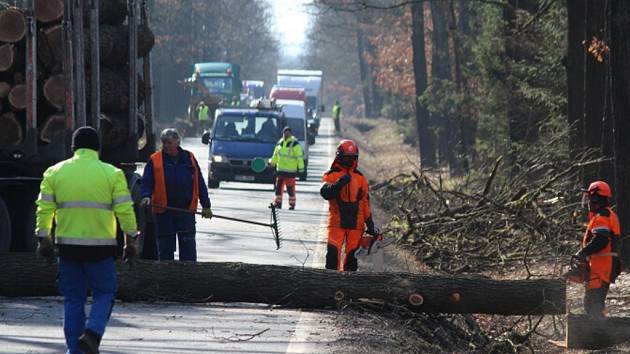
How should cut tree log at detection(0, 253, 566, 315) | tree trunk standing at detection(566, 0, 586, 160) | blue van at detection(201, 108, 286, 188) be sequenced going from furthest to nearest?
blue van at detection(201, 108, 286, 188)
tree trunk standing at detection(566, 0, 586, 160)
cut tree log at detection(0, 253, 566, 315)

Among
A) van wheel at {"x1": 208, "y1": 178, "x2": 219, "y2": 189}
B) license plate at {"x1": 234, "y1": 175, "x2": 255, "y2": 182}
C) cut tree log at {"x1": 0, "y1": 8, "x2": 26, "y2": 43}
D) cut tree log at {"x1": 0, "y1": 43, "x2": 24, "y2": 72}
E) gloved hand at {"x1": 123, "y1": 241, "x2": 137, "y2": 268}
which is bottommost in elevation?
van wheel at {"x1": 208, "y1": 178, "x2": 219, "y2": 189}

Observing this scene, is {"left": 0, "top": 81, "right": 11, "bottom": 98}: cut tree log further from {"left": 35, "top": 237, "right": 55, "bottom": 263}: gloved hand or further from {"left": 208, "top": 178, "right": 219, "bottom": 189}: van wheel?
{"left": 208, "top": 178, "right": 219, "bottom": 189}: van wheel

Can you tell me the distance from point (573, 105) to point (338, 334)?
13675 millimetres

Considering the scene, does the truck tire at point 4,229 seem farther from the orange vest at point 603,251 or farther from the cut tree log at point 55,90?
the orange vest at point 603,251

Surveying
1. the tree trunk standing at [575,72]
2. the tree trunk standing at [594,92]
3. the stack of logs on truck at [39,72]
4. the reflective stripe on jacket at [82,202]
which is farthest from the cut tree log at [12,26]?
the tree trunk standing at [575,72]

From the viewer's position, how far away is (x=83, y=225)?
371 inches

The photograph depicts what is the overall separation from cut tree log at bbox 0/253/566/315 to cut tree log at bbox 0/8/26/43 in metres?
2.84

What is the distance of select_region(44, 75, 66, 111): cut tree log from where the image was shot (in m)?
14.8

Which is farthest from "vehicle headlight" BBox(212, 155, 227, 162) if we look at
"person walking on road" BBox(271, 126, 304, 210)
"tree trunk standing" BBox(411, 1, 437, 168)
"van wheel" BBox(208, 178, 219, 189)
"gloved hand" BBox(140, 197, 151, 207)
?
"tree trunk standing" BBox(411, 1, 437, 168)

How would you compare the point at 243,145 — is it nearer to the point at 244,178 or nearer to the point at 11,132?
the point at 244,178

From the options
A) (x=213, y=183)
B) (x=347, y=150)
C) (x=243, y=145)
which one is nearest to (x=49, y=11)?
(x=347, y=150)

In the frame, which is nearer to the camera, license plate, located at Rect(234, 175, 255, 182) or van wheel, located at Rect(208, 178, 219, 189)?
license plate, located at Rect(234, 175, 255, 182)

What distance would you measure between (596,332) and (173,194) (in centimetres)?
438

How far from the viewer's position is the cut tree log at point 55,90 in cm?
1484
